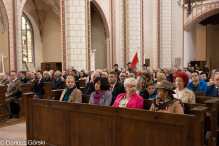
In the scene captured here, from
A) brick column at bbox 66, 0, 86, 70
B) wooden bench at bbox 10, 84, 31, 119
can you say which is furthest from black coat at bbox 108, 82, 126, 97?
brick column at bbox 66, 0, 86, 70

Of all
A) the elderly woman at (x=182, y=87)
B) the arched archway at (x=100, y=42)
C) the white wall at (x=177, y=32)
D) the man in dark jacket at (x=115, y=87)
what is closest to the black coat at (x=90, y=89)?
the man in dark jacket at (x=115, y=87)

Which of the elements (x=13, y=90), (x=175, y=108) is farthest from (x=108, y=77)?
(x=13, y=90)

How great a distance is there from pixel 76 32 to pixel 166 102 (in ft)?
23.1

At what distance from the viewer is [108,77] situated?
523 centimetres

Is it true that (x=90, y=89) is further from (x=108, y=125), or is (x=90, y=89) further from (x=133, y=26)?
(x=133, y=26)

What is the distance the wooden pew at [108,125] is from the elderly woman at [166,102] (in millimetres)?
239

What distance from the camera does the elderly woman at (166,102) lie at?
2756mm

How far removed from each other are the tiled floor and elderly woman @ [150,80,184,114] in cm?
297

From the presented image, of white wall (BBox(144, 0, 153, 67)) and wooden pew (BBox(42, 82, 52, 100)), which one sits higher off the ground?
white wall (BBox(144, 0, 153, 67))

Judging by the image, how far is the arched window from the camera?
1712 cm

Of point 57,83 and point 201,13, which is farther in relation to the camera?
point 201,13

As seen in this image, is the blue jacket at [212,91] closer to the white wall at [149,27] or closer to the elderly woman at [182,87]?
the elderly woman at [182,87]

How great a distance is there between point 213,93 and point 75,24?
21.2 ft

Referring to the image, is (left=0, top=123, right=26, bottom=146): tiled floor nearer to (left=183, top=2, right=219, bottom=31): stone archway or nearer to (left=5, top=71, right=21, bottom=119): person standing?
(left=5, top=71, right=21, bottom=119): person standing
